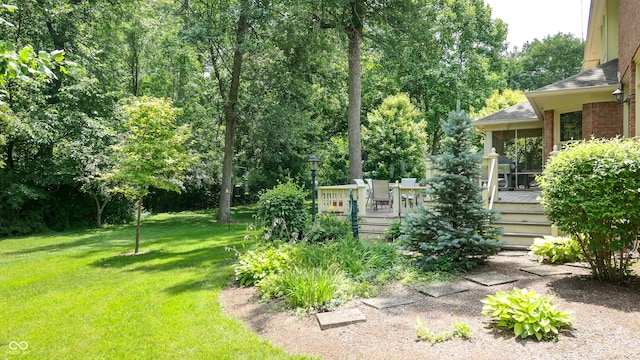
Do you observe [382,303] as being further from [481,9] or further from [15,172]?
[481,9]

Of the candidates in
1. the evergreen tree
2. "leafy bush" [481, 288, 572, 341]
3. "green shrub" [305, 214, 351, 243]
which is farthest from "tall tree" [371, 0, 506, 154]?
"leafy bush" [481, 288, 572, 341]

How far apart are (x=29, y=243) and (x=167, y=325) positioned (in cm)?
1111

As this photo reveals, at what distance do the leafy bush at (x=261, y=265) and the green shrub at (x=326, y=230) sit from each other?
1.43 metres

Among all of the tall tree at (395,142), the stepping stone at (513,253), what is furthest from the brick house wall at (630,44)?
the tall tree at (395,142)

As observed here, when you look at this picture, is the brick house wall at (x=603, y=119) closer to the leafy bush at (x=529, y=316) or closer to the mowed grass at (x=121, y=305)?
the leafy bush at (x=529, y=316)

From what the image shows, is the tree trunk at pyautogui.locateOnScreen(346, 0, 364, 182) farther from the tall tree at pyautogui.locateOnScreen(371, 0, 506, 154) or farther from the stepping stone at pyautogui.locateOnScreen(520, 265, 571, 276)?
the tall tree at pyautogui.locateOnScreen(371, 0, 506, 154)

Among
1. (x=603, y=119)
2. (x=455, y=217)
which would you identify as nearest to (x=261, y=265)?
(x=455, y=217)

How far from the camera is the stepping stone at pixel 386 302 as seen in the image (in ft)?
15.7

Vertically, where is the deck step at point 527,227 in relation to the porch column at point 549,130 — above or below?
below

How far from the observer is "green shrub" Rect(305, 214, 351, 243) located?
8.18 m

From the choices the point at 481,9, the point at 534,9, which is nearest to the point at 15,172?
the point at 534,9

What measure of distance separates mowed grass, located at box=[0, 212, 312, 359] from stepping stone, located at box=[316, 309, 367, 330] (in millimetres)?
691

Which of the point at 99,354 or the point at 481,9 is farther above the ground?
the point at 481,9

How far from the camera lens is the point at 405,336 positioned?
3895mm
